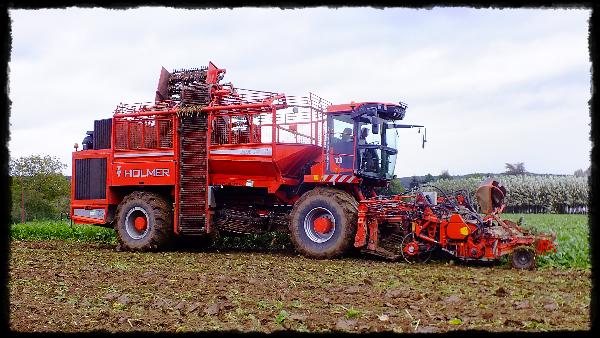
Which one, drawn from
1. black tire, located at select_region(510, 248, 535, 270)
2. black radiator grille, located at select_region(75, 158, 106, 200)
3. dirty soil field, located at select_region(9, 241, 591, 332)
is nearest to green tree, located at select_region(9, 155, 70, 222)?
black radiator grille, located at select_region(75, 158, 106, 200)

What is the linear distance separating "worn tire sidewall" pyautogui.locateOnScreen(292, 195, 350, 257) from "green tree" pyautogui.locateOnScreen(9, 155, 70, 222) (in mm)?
27335

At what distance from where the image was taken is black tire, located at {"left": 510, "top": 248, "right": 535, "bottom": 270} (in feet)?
32.3

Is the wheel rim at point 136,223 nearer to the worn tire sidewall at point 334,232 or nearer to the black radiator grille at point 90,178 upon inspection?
the black radiator grille at point 90,178

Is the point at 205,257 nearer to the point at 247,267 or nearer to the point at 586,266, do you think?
the point at 247,267

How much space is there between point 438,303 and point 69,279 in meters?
5.77

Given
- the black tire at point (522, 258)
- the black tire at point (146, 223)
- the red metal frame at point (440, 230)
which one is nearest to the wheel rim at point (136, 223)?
the black tire at point (146, 223)

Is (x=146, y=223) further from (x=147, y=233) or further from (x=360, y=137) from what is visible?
(x=360, y=137)

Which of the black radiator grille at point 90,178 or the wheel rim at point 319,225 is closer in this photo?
the wheel rim at point 319,225

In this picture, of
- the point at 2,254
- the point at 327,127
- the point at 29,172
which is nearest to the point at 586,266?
the point at 327,127

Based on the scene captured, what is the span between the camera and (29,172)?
126 ft

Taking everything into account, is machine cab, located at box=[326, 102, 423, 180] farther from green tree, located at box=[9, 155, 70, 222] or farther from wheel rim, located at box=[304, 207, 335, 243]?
green tree, located at box=[9, 155, 70, 222]

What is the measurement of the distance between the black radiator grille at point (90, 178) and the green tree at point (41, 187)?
21519 mm

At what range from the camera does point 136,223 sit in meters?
14.2

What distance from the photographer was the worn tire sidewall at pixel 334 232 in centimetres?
1155
